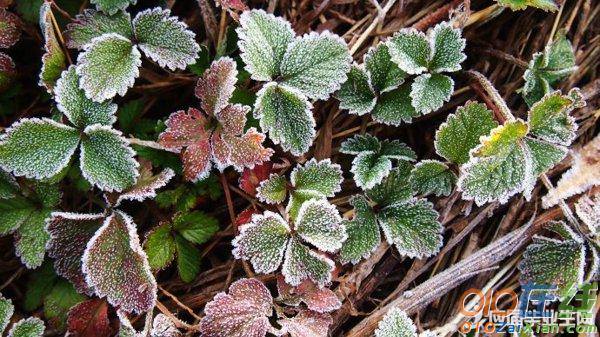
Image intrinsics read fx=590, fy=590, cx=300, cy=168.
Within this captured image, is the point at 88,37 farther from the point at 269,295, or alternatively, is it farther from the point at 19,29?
the point at 269,295

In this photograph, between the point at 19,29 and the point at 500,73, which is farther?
the point at 500,73

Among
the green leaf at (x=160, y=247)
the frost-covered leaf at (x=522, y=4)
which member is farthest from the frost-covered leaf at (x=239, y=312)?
the frost-covered leaf at (x=522, y=4)

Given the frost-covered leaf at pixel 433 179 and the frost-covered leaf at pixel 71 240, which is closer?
the frost-covered leaf at pixel 71 240

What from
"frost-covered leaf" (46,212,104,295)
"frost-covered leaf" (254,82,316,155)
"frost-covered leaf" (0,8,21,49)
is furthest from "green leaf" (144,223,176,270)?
"frost-covered leaf" (0,8,21,49)

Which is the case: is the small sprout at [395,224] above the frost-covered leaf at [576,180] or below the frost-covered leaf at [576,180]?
below

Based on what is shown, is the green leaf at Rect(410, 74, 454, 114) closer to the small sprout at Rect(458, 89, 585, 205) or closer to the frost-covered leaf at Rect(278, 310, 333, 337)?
the small sprout at Rect(458, 89, 585, 205)

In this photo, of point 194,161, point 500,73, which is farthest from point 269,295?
point 500,73

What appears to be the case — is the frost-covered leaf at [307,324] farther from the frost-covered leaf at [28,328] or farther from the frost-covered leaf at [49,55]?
the frost-covered leaf at [49,55]
